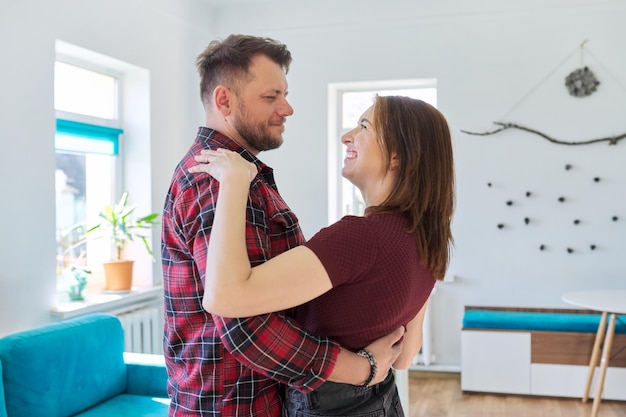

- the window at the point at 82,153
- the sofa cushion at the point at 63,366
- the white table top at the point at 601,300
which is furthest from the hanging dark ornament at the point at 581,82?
the sofa cushion at the point at 63,366

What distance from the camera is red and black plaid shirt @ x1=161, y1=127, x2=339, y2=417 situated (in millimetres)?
1173

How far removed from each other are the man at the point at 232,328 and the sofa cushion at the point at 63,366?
1.73 m

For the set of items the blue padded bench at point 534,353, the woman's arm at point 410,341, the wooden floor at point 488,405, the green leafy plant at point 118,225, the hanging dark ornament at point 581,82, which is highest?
the hanging dark ornament at point 581,82

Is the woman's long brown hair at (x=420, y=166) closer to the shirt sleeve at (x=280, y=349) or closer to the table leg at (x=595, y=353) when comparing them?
the shirt sleeve at (x=280, y=349)

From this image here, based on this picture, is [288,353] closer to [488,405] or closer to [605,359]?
[605,359]

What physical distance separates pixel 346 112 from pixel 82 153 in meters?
2.15

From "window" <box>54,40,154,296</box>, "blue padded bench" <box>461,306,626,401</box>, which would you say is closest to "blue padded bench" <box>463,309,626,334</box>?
"blue padded bench" <box>461,306,626,401</box>

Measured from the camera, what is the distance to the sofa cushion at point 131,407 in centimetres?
302

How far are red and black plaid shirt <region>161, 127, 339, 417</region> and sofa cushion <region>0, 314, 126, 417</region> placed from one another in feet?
5.62

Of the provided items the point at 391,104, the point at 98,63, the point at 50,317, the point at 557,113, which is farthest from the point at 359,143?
the point at 557,113

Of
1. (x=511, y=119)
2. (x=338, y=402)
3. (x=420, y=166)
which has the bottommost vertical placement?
(x=338, y=402)

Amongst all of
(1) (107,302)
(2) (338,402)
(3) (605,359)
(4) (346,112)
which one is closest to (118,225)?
(1) (107,302)

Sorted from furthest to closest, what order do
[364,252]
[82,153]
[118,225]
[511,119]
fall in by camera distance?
[511,119], [82,153], [118,225], [364,252]

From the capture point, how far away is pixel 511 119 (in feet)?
16.1
